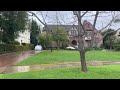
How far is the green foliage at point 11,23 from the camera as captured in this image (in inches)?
1067

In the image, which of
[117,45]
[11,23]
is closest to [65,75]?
[11,23]

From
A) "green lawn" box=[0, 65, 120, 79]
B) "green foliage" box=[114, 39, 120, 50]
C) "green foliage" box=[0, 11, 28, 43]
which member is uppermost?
"green foliage" box=[0, 11, 28, 43]

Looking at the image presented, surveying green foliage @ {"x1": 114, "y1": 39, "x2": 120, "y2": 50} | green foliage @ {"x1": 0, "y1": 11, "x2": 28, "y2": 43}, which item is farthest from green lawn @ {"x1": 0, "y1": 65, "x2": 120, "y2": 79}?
green foliage @ {"x1": 114, "y1": 39, "x2": 120, "y2": 50}

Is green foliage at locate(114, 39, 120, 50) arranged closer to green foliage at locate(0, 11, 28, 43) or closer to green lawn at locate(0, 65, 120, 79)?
green foliage at locate(0, 11, 28, 43)

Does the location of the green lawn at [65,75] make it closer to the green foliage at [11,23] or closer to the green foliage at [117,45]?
the green foliage at [11,23]

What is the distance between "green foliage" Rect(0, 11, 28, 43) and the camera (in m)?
27.1

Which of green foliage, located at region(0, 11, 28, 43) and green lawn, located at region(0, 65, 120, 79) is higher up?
green foliage, located at region(0, 11, 28, 43)

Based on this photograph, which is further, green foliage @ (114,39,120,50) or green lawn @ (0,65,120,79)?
green foliage @ (114,39,120,50)

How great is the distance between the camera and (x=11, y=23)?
28344 mm

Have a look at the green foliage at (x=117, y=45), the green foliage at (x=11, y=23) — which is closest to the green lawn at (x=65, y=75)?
the green foliage at (x=11, y=23)

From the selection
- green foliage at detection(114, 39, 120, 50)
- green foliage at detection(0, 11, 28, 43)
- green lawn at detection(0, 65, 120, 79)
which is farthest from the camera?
green foliage at detection(114, 39, 120, 50)

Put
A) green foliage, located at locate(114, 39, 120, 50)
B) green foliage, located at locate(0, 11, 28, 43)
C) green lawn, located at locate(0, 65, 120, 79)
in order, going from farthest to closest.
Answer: green foliage, located at locate(114, 39, 120, 50) → green foliage, located at locate(0, 11, 28, 43) → green lawn, located at locate(0, 65, 120, 79)

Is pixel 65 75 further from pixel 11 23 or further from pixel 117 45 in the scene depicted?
pixel 117 45

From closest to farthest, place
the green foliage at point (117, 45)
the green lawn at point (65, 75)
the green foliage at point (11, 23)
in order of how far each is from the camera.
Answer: the green lawn at point (65, 75) < the green foliage at point (11, 23) < the green foliage at point (117, 45)
